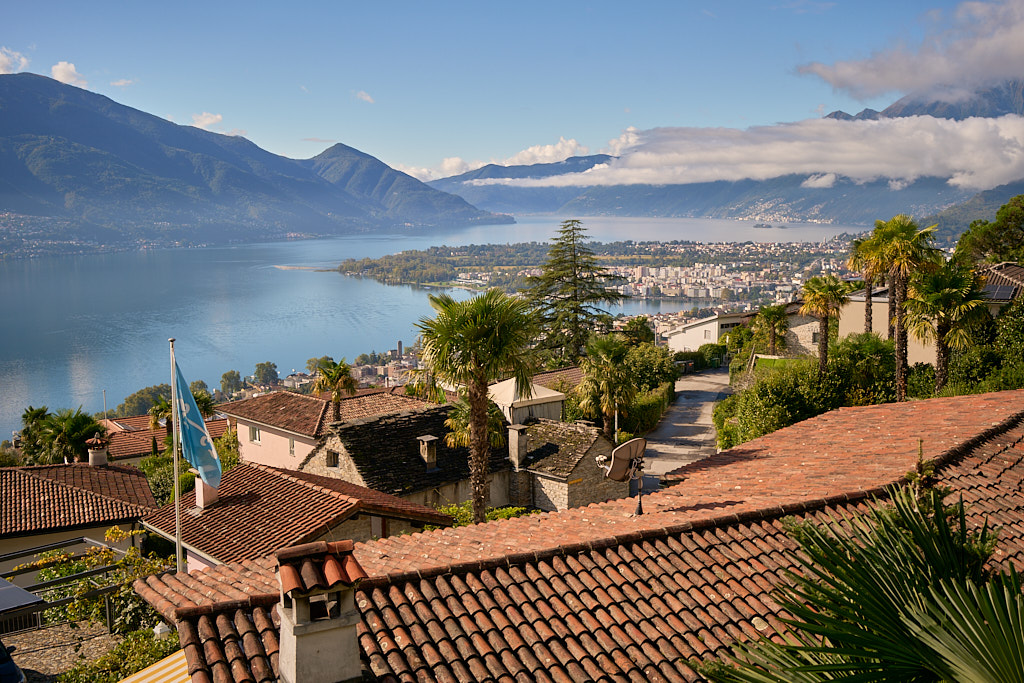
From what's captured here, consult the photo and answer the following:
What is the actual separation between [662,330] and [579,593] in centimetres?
10195

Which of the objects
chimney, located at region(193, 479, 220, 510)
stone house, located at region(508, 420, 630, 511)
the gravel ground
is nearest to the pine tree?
stone house, located at region(508, 420, 630, 511)

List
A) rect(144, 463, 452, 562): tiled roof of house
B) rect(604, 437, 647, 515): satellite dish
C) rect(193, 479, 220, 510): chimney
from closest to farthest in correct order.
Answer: rect(604, 437, 647, 515): satellite dish < rect(144, 463, 452, 562): tiled roof of house < rect(193, 479, 220, 510): chimney

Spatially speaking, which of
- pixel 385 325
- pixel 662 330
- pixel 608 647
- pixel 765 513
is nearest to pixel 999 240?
pixel 765 513

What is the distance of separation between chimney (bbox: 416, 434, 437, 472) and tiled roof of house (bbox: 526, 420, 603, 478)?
10.2ft

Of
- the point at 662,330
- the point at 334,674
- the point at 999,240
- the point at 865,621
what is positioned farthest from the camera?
the point at 662,330

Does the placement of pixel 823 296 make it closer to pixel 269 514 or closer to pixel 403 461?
pixel 403 461

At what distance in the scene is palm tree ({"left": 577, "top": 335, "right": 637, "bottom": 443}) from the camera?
31.7 meters

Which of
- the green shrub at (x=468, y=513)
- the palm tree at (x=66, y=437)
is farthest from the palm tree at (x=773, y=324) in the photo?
the palm tree at (x=66, y=437)

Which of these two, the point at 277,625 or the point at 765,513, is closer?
the point at 277,625

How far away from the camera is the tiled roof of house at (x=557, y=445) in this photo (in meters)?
21.6

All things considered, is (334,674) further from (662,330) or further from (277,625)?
(662,330)

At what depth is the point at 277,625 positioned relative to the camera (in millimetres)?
5301

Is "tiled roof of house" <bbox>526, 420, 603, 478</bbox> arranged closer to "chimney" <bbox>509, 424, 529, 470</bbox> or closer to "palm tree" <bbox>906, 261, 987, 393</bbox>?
"chimney" <bbox>509, 424, 529, 470</bbox>

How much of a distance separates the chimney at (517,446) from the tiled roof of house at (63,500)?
11.1 metres
